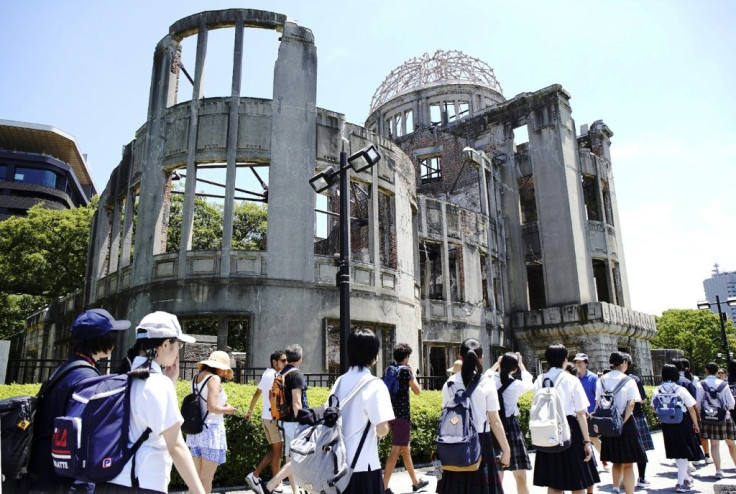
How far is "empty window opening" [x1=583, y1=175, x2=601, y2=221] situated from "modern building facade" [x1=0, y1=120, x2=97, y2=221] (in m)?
59.1

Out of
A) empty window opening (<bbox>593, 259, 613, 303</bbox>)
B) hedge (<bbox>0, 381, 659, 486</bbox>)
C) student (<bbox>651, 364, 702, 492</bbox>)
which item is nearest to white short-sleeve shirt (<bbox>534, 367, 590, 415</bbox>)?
student (<bbox>651, 364, 702, 492</bbox>)

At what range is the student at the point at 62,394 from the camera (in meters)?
2.72

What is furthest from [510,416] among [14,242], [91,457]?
[14,242]

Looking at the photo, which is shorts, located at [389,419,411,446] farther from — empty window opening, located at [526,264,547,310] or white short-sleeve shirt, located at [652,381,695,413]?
empty window opening, located at [526,264,547,310]

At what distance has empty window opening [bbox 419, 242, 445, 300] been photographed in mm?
23734

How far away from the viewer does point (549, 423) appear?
5.31m

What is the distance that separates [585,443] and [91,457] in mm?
4763

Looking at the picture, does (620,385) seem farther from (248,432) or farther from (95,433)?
Result: (95,433)

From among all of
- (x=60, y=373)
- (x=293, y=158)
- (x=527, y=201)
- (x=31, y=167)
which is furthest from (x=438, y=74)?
(x=31, y=167)

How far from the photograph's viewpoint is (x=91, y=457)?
2.61m

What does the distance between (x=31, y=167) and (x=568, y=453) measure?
2850 inches

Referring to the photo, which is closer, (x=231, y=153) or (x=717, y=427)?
(x=717, y=427)

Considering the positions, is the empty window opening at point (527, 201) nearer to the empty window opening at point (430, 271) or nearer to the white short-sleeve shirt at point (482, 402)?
the empty window opening at point (430, 271)

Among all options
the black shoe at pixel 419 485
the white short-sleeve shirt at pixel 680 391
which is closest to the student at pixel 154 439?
the black shoe at pixel 419 485
